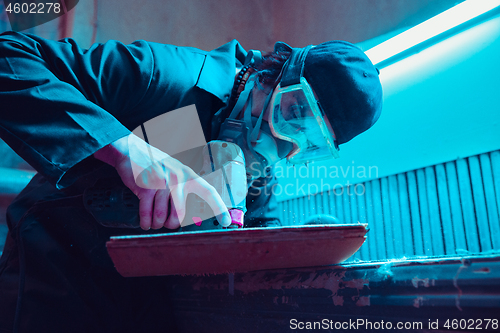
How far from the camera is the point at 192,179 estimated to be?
891 millimetres

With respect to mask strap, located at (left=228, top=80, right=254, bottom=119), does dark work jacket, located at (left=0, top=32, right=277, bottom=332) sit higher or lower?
lower

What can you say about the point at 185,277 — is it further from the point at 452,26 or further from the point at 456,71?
the point at 452,26

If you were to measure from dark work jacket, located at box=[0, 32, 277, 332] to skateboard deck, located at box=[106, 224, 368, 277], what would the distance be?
1.10 feet

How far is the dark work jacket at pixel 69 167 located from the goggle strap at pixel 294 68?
1.19ft

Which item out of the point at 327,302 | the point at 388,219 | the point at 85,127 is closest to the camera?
the point at 327,302

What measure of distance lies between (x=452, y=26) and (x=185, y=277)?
5.94 ft

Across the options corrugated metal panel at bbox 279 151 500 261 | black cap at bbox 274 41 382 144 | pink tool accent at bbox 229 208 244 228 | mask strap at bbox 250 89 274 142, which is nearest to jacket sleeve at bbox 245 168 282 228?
mask strap at bbox 250 89 274 142

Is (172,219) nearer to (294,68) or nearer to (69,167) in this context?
(69,167)

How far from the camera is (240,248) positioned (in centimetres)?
62

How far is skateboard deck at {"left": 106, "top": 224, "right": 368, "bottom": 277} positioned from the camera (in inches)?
23.4

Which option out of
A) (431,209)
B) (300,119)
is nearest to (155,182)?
(300,119)

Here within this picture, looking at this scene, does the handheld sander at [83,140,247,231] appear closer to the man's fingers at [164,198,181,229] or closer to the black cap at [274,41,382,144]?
the man's fingers at [164,198,181,229]

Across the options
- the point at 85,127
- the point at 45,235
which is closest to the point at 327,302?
the point at 85,127

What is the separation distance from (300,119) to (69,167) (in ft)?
2.74
